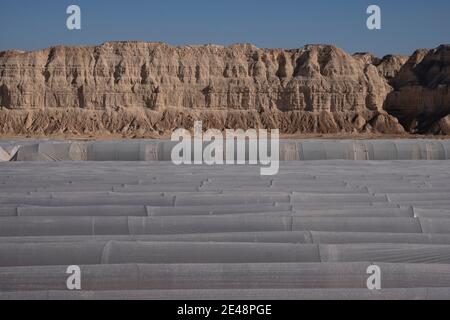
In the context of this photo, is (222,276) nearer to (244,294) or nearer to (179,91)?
(244,294)

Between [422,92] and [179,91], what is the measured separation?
82.5 feet

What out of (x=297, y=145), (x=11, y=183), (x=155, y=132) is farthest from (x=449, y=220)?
(x=155, y=132)

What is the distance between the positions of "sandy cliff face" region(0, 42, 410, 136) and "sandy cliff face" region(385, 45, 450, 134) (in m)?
2.15

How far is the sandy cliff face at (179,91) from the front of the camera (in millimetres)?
56875

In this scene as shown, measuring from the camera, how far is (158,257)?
510cm

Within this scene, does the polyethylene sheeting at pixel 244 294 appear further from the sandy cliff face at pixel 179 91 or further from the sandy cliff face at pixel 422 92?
the sandy cliff face at pixel 422 92

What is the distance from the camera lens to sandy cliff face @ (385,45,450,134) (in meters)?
56.4

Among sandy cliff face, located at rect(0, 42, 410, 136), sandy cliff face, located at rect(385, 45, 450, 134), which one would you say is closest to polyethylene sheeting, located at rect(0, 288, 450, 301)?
sandy cliff face, located at rect(0, 42, 410, 136)

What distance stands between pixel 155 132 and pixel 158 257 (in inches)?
1896

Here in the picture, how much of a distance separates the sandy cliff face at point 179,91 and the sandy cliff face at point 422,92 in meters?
2.15

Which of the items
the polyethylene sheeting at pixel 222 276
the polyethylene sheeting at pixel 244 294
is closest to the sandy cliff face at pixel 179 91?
the polyethylene sheeting at pixel 222 276

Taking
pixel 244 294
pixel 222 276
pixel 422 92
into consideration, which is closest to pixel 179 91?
pixel 422 92

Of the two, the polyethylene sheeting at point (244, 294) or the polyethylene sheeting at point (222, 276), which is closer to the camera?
the polyethylene sheeting at point (244, 294)

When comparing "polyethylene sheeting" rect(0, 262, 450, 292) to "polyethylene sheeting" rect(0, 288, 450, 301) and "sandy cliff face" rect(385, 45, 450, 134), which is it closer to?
"polyethylene sheeting" rect(0, 288, 450, 301)
